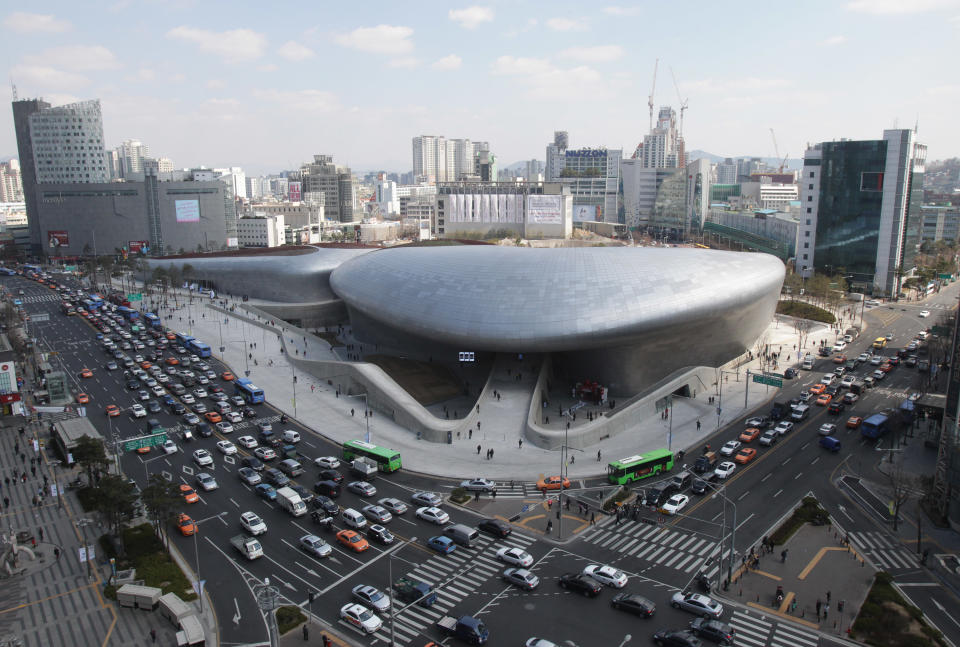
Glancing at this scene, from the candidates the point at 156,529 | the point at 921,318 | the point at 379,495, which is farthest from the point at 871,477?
the point at 921,318

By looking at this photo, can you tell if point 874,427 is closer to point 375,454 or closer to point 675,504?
point 675,504

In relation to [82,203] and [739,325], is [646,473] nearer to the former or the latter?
[739,325]

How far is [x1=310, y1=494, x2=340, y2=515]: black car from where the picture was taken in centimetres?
4084

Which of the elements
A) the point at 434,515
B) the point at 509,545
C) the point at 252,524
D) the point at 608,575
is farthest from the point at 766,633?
the point at 252,524

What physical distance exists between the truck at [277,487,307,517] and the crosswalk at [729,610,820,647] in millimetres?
25064

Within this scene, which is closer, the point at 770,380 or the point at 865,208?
the point at 770,380

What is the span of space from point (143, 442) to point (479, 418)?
2584 centimetres

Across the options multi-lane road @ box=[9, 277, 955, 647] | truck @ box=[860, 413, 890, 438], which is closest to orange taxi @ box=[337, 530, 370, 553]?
multi-lane road @ box=[9, 277, 955, 647]

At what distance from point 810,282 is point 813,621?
8776 centimetres

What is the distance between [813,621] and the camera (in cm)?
3070

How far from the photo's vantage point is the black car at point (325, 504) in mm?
40844

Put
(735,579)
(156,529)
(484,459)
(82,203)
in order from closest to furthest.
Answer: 1. (735,579)
2. (156,529)
3. (484,459)
4. (82,203)

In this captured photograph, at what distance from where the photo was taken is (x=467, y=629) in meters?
29.1

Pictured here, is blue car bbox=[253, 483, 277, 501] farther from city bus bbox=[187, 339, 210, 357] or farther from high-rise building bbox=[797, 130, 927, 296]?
high-rise building bbox=[797, 130, 927, 296]
